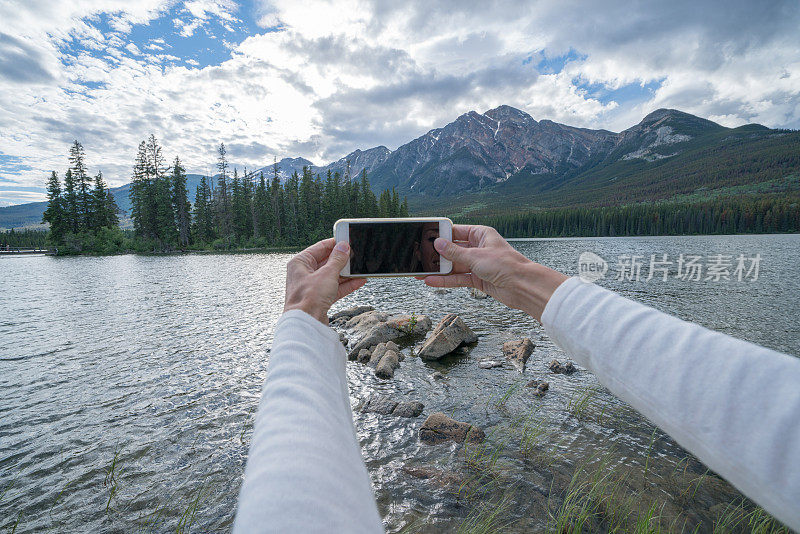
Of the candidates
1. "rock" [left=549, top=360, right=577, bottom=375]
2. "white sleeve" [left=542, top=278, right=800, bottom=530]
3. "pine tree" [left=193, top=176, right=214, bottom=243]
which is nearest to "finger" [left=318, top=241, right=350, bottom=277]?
"white sleeve" [left=542, top=278, right=800, bottom=530]

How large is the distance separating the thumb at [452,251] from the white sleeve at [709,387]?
1255mm

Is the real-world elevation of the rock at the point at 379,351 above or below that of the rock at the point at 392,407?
above

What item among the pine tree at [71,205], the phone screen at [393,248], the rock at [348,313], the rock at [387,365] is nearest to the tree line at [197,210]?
the pine tree at [71,205]

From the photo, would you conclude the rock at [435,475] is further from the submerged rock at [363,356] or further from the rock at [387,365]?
the submerged rock at [363,356]

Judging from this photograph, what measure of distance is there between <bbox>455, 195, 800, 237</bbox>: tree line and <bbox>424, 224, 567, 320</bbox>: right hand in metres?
115

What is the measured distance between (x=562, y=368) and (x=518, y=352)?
5.01 ft

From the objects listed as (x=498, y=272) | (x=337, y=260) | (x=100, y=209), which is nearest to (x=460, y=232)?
(x=498, y=272)

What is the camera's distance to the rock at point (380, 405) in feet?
29.3

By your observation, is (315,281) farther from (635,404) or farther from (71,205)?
(71,205)

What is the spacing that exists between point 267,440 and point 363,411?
8581 millimetres

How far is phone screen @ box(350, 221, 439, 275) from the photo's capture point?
9.89ft

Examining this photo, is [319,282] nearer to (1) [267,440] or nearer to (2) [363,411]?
(1) [267,440]

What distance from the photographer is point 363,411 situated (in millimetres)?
9000

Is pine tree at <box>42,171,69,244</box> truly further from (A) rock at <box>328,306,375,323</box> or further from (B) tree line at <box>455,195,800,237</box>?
(B) tree line at <box>455,195,800,237</box>
